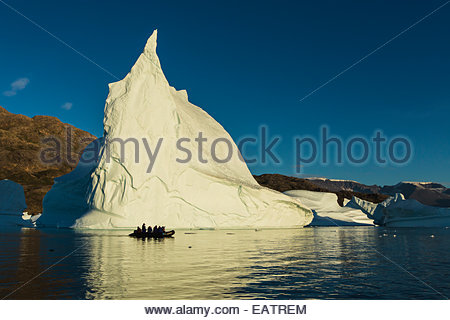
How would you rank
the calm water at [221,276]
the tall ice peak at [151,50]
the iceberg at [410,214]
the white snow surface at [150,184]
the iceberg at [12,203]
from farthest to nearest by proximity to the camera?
the iceberg at [410,214] < the iceberg at [12,203] < the tall ice peak at [151,50] < the white snow surface at [150,184] < the calm water at [221,276]

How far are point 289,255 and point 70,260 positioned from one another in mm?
8254

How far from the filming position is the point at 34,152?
138 meters

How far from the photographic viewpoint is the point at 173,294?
813cm

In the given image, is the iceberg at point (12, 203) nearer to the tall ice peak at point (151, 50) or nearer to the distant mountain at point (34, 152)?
the tall ice peak at point (151, 50)

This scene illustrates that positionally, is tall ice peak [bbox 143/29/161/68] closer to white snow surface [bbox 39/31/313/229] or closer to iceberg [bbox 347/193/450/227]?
white snow surface [bbox 39/31/313/229]

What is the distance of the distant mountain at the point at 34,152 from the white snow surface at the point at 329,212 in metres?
59.3

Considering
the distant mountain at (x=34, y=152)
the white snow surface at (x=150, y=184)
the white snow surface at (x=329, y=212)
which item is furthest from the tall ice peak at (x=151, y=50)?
Answer: the distant mountain at (x=34, y=152)

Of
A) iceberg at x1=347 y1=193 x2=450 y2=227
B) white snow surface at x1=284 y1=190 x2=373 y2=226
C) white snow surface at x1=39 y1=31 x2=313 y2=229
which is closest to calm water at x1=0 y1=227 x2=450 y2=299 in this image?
white snow surface at x1=39 y1=31 x2=313 y2=229

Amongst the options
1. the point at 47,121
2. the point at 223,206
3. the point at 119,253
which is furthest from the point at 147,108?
the point at 47,121

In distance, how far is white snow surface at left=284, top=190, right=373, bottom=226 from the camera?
190 feet

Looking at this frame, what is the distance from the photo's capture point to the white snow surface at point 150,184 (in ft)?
108

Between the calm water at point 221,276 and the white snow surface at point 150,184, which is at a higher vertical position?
the white snow surface at point 150,184

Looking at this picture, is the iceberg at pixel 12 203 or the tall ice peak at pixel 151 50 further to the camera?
the iceberg at pixel 12 203
